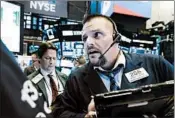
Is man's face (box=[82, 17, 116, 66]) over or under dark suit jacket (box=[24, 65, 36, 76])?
over

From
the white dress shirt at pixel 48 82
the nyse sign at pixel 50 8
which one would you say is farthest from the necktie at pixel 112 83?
the nyse sign at pixel 50 8

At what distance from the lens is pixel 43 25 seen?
8.99 meters

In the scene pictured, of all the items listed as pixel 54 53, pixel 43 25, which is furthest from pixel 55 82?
pixel 43 25

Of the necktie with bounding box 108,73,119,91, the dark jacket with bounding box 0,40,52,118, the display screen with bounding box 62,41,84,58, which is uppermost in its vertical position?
the display screen with bounding box 62,41,84,58

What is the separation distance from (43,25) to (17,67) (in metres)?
8.47

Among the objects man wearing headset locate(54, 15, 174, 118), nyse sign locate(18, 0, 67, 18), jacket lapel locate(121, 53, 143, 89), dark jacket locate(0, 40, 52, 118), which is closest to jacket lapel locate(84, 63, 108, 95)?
man wearing headset locate(54, 15, 174, 118)

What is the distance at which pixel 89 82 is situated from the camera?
1677 millimetres

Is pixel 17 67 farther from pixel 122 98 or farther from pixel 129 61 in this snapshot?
pixel 129 61

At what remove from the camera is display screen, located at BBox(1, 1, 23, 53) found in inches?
79.3

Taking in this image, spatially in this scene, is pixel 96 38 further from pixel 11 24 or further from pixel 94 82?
pixel 11 24

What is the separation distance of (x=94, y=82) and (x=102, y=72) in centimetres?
7

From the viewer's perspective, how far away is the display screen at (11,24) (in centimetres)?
201

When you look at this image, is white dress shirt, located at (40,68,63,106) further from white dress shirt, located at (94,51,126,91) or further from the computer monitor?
the computer monitor

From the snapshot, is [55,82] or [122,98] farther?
[55,82]
